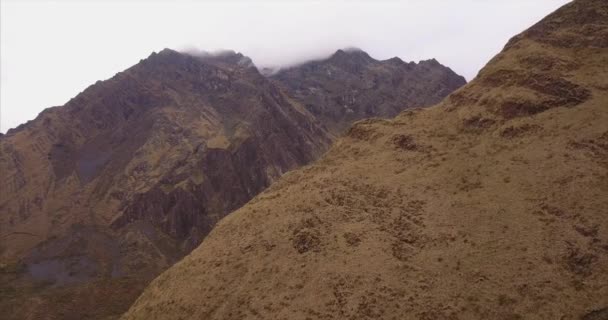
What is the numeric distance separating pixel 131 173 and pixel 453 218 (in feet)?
344

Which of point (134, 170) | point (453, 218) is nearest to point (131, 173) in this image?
point (134, 170)

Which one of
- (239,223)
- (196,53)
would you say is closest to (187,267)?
(239,223)

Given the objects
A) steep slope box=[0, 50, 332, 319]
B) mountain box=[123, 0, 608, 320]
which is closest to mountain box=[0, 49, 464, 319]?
steep slope box=[0, 50, 332, 319]

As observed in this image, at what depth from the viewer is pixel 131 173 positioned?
12244 cm

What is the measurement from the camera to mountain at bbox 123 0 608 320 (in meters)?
23.5

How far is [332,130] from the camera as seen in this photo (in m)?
180

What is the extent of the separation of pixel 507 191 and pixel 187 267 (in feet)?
54.5

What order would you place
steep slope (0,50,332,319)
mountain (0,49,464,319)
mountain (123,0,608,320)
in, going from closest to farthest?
mountain (123,0,608,320) < mountain (0,49,464,319) < steep slope (0,50,332,319)

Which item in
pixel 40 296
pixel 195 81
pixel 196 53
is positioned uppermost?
pixel 196 53

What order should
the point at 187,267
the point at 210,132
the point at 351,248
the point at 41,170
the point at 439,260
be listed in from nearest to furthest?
the point at 439,260
the point at 351,248
the point at 187,267
the point at 41,170
the point at 210,132

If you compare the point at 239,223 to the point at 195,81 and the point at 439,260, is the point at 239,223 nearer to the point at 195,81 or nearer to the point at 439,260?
the point at 439,260

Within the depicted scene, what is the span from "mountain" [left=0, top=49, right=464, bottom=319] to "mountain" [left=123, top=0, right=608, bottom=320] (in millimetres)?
52322

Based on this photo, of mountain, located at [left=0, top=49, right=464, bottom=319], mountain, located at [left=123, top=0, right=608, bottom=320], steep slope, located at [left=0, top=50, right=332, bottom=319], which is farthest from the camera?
steep slope, located at [left=0, top=50, right=332, bottom=319]

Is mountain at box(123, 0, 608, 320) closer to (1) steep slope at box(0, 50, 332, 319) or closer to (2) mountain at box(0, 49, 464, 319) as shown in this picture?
(2) mountain at box(0, 49, 464, 319)
